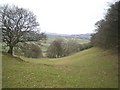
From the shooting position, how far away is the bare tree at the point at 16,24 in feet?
110

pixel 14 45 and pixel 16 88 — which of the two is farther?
pixel 14 45

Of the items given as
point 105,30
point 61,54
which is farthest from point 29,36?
point 61,54

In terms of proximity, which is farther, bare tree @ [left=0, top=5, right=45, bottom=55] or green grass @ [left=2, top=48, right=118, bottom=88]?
bare tree @ [left=0, top=5, right=45, bottom=55]

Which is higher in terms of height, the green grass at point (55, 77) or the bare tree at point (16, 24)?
the bare tree at point (16, 24)

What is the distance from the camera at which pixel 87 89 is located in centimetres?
1146

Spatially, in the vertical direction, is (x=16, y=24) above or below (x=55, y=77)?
above

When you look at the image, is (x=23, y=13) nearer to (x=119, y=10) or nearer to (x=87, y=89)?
(x=119, y=10)

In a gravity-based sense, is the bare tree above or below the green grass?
above

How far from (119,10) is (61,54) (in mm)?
52209

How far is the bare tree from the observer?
33.7 m

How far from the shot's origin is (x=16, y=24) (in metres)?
34.4

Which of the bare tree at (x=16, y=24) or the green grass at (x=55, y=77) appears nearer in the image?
the green grass at (x=55, y=77)

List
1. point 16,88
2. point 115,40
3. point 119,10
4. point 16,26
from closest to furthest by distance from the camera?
point 16,88 → point 119,10 → point 115,40 → point 16,26

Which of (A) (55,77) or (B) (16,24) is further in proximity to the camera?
(B) (16,24)
